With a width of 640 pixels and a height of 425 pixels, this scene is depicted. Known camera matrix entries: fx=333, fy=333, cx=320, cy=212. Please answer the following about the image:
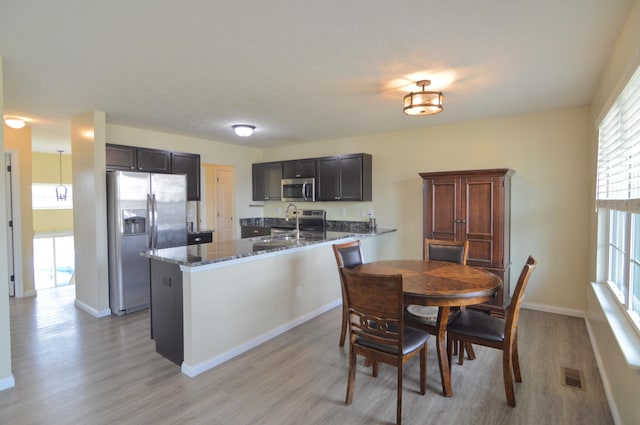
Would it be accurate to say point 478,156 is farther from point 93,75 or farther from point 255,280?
point 93,75

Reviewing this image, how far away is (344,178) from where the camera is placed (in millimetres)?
5363

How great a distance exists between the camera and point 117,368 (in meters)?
2.74

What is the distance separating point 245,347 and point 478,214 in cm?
296

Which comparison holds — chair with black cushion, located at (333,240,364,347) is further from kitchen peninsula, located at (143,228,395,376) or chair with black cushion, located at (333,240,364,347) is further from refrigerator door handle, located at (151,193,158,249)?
refrigerator door handle, located at (151,193,158,249)

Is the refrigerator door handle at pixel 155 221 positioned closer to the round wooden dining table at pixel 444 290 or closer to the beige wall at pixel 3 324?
the beige wall at pixel 3 324

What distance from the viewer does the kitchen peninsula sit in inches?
104

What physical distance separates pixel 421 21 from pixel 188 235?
14.3ft

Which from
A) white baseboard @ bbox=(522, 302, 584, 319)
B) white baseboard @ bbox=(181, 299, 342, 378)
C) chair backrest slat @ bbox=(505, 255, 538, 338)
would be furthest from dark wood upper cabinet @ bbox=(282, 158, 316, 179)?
chair backrest slat @ bbox=(505, 255, 538, 338)

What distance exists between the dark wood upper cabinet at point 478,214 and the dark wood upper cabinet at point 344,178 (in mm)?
1188

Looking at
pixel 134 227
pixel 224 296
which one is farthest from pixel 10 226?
pixel 224 296

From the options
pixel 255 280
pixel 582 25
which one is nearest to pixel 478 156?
pixel 582 25

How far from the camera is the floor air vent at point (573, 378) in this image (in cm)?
243

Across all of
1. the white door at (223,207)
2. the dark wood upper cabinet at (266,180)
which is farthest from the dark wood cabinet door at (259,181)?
the white door at (223,207)

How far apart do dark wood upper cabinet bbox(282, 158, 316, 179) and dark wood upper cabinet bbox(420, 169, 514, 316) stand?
211 centimetres
